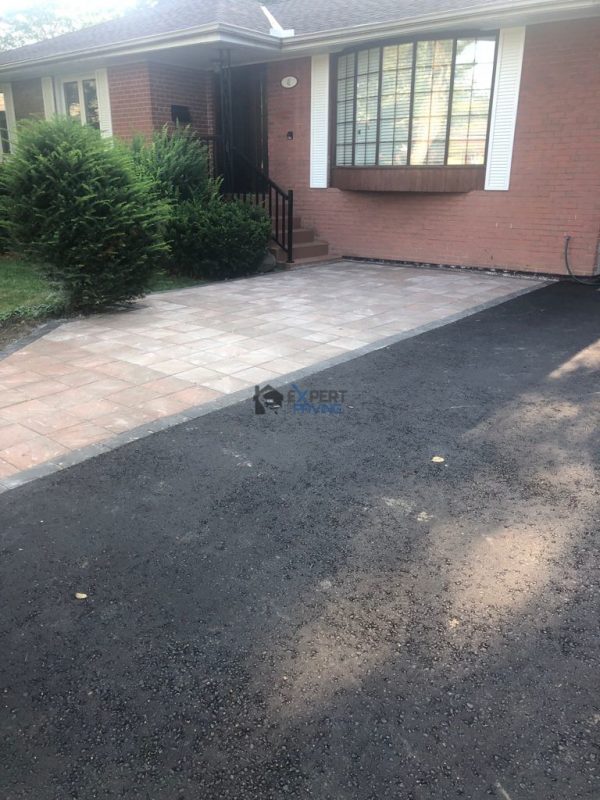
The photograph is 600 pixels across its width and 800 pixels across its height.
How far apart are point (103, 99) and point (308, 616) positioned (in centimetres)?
1204

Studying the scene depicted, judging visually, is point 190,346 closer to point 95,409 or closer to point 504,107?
point 95,409

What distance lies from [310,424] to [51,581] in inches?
78.4

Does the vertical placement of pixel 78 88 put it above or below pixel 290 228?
above

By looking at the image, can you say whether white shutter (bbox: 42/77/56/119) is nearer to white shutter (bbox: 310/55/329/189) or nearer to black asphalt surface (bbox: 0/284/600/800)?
white shutter (bbox: 310/55/329/189)

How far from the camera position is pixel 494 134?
29.7 ft

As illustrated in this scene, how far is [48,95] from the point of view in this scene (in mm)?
12789

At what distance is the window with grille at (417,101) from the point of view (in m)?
9.02

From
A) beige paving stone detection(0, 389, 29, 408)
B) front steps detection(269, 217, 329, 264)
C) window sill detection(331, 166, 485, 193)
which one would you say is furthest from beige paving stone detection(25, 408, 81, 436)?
window sill detection(331, 166, 485, 193)

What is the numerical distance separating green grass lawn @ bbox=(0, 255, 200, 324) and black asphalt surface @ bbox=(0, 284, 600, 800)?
371cm

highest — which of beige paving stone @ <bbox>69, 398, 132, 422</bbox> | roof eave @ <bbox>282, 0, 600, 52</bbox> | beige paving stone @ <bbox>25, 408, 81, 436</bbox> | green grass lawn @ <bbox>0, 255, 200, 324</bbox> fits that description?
roof eave @ <bbox>282, 0, 600, 52</bbox>

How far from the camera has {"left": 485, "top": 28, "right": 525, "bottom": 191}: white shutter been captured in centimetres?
859

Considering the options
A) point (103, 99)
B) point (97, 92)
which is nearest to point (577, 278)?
point (103, 99)

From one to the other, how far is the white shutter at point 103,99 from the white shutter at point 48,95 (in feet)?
4.98

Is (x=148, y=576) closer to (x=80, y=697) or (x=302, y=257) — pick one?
(x=80, y=697)
